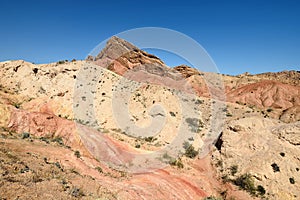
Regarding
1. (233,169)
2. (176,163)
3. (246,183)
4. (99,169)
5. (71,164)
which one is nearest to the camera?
(71,164)

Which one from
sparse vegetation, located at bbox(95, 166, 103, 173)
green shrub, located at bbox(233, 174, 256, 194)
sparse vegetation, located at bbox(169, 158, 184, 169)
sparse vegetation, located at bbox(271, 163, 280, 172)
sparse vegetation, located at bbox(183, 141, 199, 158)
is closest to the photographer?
sparse vegetation, located at bbox(95, 166, 103, 173)

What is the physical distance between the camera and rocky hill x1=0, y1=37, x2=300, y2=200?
33.7 ft

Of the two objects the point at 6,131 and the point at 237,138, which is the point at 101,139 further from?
the point at 237,138

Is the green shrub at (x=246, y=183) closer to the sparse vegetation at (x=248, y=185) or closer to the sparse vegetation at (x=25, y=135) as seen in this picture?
the sparse vegetation at (x=248, y=185)

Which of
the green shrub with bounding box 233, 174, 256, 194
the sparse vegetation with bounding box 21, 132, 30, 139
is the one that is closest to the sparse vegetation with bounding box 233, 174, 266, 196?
the green shrub with bounding box 233, 174, 256, 194

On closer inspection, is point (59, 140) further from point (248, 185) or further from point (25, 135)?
point (248, 185)

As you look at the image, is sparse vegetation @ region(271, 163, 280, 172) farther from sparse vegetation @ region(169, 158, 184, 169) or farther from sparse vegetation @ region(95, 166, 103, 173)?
sparse vegetation @ region(95, 166, 103, 173)

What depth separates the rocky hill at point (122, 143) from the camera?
1028 centimetres

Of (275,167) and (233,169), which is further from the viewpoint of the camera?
(233,169)

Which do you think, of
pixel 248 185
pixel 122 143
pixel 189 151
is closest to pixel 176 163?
pixel 189 151

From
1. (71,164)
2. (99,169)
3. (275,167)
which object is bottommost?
(99,169)

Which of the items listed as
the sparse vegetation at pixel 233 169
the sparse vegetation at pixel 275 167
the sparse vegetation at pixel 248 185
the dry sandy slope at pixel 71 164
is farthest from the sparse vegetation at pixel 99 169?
the sparse vegetation at pixel 275 167

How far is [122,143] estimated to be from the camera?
1836 centimetres

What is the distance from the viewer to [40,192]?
7.60 metres
